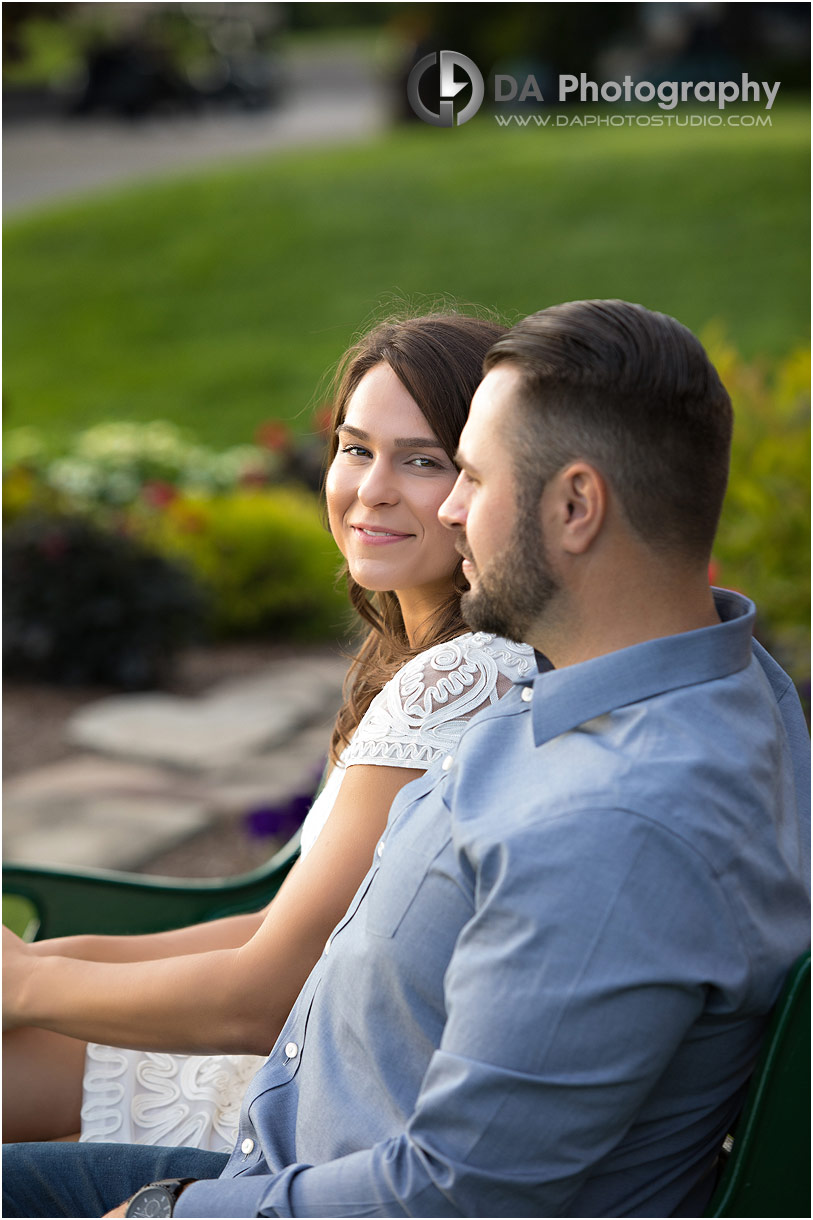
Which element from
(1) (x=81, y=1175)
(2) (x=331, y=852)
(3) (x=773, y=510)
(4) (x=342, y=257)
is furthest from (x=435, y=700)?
(4) (x=342, y=257)

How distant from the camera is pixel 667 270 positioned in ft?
52.5

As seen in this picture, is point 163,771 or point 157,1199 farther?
point 163,771

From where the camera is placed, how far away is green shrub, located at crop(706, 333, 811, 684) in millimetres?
5238

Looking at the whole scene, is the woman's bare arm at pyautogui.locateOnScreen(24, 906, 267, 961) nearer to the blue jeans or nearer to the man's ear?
the blue jeans

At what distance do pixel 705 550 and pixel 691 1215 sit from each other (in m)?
0.76

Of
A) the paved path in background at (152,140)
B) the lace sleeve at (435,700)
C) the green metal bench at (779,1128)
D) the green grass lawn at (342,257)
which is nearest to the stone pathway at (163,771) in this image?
the lace sleeve at (435,700)

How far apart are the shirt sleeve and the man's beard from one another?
10.5 inches

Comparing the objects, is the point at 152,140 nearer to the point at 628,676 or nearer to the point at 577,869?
the point at 628,676

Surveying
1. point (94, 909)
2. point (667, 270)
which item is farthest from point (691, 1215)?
point (667, 270)

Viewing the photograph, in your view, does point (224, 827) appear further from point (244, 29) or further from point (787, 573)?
point (244, 29)

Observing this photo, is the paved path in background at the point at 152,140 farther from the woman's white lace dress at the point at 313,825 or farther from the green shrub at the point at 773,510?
the woman's white lace dress at the point at 313,825

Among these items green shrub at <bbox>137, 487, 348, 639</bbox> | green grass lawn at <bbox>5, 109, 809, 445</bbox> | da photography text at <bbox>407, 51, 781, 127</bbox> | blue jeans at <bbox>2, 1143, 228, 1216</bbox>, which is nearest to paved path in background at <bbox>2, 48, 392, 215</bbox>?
green grass lawn at <bbox>5, 109, 809, 445</bbox>

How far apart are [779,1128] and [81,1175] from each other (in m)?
0.96

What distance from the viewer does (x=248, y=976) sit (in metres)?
1.69
